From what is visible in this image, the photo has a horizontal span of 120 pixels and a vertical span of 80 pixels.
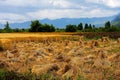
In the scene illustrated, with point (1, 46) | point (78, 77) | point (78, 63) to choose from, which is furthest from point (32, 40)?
point (78, 77)

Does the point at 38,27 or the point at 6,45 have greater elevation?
the point at 38,27

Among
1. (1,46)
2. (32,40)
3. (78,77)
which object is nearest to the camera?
(78,77)

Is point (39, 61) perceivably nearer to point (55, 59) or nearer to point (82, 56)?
point (55, 59)

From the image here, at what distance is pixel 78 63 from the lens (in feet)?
40.0

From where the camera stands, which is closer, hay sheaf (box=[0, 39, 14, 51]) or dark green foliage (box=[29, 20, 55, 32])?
hay sheaf (box=[0, 39, 14, 51])

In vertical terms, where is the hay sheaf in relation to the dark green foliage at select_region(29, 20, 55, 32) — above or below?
below

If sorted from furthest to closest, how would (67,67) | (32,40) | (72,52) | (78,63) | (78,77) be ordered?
(32,40)
(72,52)
(78,63)
(67,67)
(78,77)

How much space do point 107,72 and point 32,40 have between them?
39.7 feet

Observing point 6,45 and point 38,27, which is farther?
point 38,27

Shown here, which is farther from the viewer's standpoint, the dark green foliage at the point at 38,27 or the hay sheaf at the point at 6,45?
the dark green foliage at the point at 38,27

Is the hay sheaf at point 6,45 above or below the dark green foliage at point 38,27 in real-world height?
below

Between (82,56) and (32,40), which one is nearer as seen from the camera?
(82,56)

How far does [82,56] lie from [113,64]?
208 centimetres

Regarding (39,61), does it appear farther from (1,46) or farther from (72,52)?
(1,46)
